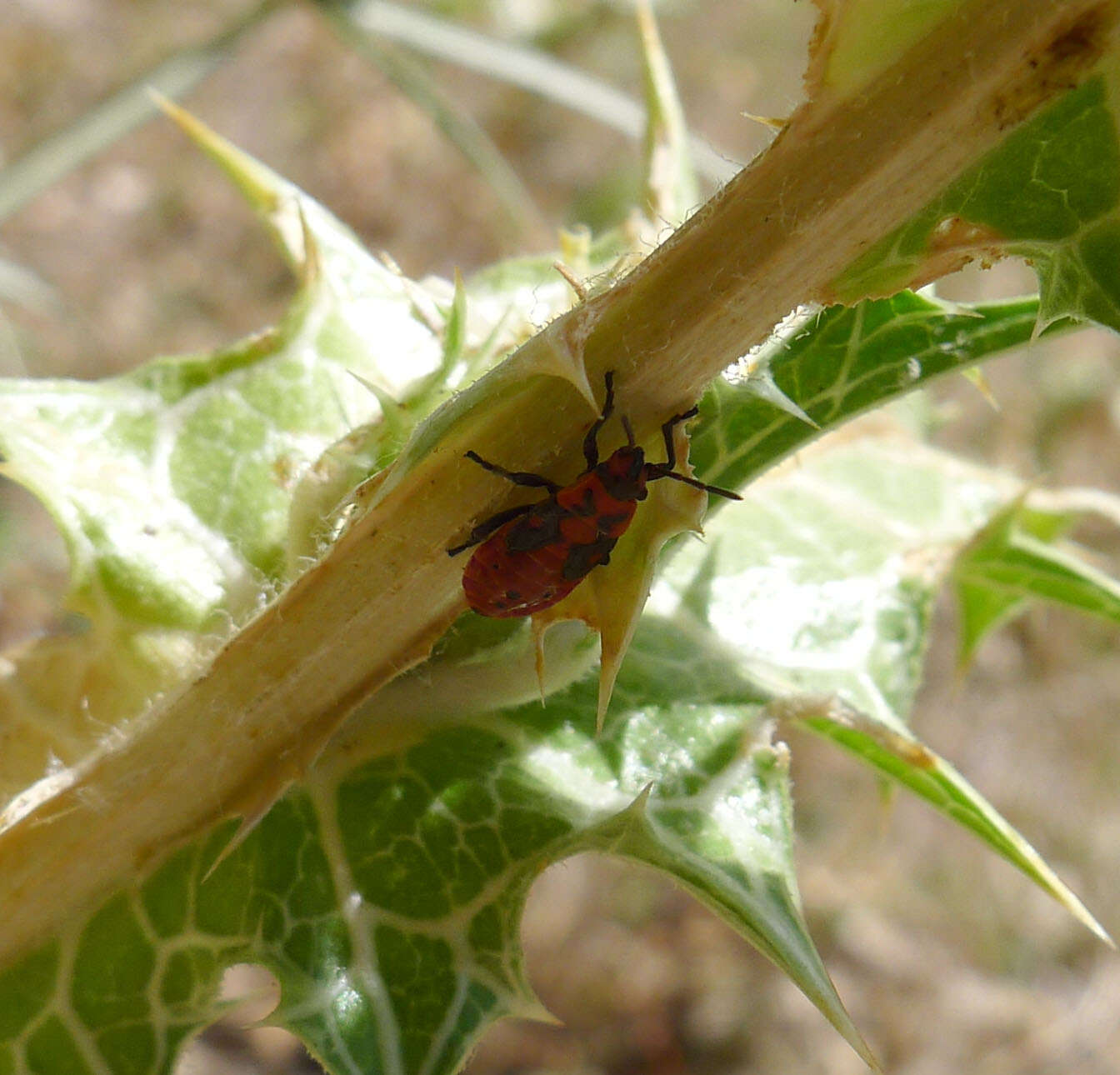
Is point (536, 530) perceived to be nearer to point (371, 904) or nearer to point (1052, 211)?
point (371, 904)

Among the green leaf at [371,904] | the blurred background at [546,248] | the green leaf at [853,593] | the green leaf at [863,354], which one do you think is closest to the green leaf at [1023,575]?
the green leaf at [853,593]

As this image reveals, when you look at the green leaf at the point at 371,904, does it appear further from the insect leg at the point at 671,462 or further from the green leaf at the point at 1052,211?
the green leaf at the point at 1052,211

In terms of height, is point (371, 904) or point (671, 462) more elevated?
point (671, 462)

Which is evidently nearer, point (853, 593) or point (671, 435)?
point (671, 435)

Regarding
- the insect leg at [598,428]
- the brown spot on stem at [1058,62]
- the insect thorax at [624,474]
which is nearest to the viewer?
the brown spot on stem at [1058,62]

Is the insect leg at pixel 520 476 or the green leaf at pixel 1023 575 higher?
the green leaf at pixel 1023 575

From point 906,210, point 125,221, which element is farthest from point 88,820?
point 125,221

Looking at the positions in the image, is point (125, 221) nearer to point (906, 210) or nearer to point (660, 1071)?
point (660, 1071)

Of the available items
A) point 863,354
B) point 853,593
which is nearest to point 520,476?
point 863,354
